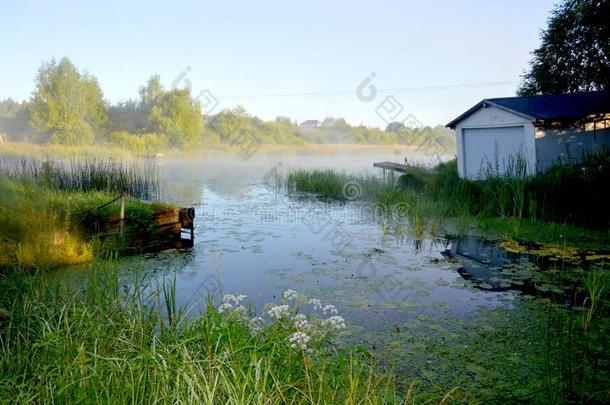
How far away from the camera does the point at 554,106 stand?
13.0 metres

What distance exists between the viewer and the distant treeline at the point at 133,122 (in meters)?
34.1

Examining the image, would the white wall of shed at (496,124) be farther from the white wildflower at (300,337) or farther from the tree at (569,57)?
the white wildflower at (300,337)

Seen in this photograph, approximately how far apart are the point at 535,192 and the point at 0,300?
8483mm

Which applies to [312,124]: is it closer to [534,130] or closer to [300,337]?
[534,130]

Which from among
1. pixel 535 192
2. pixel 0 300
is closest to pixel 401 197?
pixel 535 192

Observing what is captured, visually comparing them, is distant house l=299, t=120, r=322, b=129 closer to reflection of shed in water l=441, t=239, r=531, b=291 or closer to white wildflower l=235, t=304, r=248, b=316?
reflection of shed in water l=441, t=239, r=531, b=291

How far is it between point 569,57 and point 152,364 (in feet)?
71.3

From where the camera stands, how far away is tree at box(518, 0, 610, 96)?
60.4ft

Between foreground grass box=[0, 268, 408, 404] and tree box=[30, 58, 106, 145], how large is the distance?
3350cm

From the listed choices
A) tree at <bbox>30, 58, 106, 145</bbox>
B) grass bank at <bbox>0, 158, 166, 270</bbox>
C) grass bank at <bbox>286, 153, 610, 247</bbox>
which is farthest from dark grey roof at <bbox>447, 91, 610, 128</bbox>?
tree at <bbox>30, 58, 106, 145</bbox>

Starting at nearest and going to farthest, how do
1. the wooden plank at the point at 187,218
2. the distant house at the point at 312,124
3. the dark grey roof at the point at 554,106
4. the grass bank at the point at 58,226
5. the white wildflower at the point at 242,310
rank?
the white wildflower at the point at 242,310, the grass bank at the point at 58,226, the wooden plank at the point at 187,218, the dark grey roof at the point at 554,106, the distant house at the point at 312,124

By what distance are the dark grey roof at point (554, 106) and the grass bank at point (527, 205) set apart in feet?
8.03

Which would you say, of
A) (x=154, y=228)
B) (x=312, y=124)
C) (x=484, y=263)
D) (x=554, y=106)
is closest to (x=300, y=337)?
(x=484, y=263)

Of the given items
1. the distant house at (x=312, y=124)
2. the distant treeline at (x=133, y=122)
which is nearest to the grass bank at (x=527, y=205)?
the distant treeline at (x=133, y=122)
